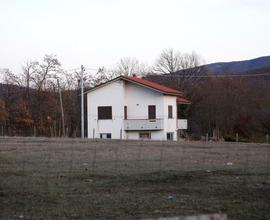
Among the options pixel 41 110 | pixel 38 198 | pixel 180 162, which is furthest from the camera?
pixel 41 110

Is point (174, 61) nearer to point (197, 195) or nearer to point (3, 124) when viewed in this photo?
point (3, 124)

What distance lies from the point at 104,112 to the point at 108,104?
3.44 feet

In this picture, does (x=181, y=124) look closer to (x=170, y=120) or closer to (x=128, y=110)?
(x=170, y=120)

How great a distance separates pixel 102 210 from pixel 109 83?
5836 cm

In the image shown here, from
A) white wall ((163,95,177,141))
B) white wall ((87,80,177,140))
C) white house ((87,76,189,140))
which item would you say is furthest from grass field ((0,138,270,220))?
white wall ((163,95,177,141))

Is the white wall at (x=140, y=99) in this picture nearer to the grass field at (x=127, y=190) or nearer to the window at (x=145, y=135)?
the window at (x=145, y=135)

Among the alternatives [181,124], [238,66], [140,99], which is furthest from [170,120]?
[238,66]

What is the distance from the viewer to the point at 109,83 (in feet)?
225

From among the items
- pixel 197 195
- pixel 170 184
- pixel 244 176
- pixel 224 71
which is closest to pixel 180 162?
pixel 244 176

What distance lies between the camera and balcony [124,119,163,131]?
222ft

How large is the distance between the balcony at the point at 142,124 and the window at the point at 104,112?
2291 millimetres

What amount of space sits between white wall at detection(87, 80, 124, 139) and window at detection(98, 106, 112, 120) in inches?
13.9

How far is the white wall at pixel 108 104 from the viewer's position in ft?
224

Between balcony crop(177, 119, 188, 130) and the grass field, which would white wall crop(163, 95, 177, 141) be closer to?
balcony crop(177, 119, 188, 130)
